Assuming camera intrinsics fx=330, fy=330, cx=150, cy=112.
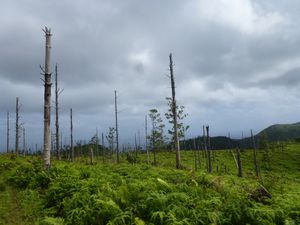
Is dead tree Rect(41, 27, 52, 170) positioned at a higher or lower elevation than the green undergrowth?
higher

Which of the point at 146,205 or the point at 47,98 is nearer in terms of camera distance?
the point at 146,205

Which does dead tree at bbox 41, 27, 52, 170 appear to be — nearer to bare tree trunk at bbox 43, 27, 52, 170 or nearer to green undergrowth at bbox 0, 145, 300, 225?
bare tree trunk at bbox 43, 27, 52, 170

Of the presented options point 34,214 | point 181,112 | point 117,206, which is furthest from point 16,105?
point 117,206

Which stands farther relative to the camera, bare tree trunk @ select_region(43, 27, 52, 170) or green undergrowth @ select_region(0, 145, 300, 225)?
bare tree trunk @ select_region(43, 27, 52, 170)

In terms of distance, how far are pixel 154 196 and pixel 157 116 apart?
68.7 meters

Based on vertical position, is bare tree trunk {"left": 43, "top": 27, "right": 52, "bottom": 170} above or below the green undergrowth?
above

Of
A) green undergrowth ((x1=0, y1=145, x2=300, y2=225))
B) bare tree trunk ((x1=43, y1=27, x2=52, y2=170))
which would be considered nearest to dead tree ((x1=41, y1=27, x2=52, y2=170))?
bare tree trunk ((x1=43, y1=27, x2=52, y2=170))

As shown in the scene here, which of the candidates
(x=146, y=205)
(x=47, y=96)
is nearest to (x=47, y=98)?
(x=47, y=96)

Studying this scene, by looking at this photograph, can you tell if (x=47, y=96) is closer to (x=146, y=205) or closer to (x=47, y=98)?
(x=47, y=98)

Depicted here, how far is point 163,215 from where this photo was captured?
833 cm

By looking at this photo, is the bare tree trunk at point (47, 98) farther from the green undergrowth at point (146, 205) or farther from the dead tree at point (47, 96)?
the green undergrowth at point (146, 205)

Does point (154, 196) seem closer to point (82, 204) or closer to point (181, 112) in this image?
point (82, 204)

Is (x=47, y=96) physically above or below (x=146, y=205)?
above

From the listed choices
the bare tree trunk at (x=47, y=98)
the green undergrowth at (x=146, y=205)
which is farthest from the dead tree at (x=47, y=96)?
the green undergrowth at (x=146, y=205)
